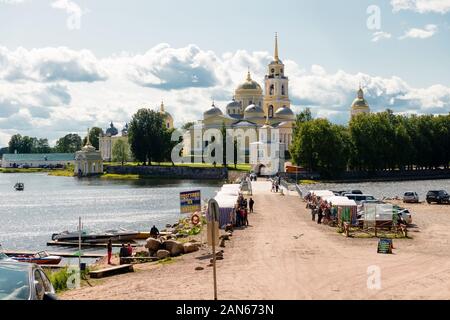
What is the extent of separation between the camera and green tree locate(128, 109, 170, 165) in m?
148

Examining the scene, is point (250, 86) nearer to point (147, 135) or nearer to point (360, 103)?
Answer: point (360, 103)

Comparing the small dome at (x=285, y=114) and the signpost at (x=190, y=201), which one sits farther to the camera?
the small dome at (x=285, y=114)

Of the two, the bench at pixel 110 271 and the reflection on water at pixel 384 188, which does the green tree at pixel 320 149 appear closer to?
the reflection on water at pixel 384 188

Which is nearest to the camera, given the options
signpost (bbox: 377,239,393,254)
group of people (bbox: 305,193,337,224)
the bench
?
the bench

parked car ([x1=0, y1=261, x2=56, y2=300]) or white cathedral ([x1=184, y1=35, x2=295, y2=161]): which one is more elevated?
white cathedral ([x1=184, y1=35, x2=295, y2=161])

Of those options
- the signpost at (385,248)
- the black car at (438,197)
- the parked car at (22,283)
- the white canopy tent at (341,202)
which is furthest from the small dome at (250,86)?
the parked car at (22,283)

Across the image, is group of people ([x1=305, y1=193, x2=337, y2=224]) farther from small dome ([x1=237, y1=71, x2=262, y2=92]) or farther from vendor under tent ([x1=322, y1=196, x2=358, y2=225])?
small dome ([x1=237, y1=71, x2=262, y2=92])

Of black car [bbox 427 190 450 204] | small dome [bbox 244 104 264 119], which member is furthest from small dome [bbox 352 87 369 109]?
black car [bbox 427 190 450 204]

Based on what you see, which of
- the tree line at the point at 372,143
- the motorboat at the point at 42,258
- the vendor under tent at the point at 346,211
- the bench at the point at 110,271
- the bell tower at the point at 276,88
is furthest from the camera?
the bell tower at the point at 276,88

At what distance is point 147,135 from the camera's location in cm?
14762

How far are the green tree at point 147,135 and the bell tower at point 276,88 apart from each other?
40.2m

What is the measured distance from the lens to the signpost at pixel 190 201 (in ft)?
118

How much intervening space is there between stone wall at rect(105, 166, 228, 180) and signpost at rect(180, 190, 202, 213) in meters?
92.2

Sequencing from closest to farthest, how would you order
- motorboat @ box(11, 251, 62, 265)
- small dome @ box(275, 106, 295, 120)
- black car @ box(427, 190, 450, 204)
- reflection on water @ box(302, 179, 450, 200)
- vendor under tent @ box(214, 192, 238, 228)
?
motorboat @ box(11, 251, 62, 265) < vendor under tent @ box(214, 192, 238, 228) < black car @ box(427, 190, 450, 204) < reflection on water @ box(302, 179, 450, 200) < small dome @ box(275, 106, 295, 120)
